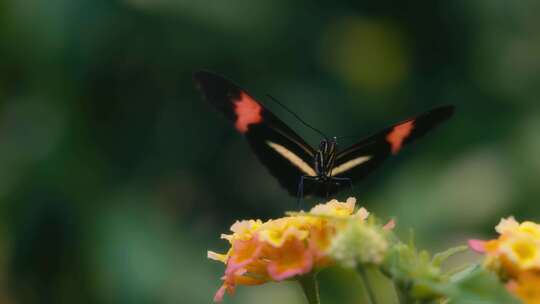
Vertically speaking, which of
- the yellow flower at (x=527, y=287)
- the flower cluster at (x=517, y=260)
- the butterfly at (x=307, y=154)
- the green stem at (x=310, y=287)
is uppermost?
the butterfly at (x=307, y=154)

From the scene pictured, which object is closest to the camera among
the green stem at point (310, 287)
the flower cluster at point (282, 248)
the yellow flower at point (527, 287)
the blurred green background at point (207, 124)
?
the yellow flower at point (527, 287)

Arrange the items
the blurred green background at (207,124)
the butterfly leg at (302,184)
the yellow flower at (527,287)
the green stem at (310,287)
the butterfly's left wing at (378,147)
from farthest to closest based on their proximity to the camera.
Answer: the blurred green background at (207,124), the butterfly leg at (302,184), the butterfly's left wing at (378,147), the green stem at (310,287), the yellow flower at (527,287)

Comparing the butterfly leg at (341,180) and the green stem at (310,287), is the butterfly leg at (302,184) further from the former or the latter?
the green stem at (310,287)

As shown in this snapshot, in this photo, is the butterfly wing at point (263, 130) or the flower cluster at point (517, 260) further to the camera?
the butterfly wing at point (263, 130)

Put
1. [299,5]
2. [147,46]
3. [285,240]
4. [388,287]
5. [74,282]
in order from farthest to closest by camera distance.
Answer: [299,5] < [147,46] < [74,282] < [388,287] < [285,240]

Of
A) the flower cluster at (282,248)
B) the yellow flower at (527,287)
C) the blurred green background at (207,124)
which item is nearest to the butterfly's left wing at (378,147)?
A: the flower cluster at (282,248)

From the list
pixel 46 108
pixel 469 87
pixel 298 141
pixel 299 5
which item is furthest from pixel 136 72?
pixel 298 141

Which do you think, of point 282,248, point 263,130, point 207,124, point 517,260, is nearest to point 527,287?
point 517,260

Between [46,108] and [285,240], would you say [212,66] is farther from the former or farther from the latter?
[285,240]
